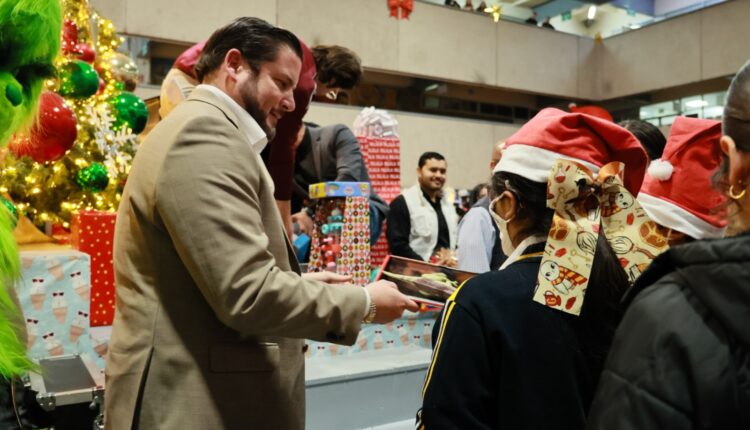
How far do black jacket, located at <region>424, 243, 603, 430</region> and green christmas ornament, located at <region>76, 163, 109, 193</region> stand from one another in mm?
2535

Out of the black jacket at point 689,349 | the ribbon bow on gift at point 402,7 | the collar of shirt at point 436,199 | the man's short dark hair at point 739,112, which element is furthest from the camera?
the ribbon bow on gift at point 402,7

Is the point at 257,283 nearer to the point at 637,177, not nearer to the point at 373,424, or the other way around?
the point at 637,177

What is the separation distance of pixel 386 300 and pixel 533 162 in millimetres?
429

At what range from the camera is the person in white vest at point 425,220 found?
13.6 ft

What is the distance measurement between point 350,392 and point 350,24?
285 inches

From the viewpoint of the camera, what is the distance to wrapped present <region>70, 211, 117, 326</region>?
276 centimetres

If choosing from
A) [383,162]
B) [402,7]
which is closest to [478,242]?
[383,162]

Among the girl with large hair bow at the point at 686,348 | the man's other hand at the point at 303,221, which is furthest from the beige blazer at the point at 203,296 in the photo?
the man's other hand at the point at 303,221

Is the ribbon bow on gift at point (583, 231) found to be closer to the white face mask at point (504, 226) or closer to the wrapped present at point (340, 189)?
the white face mask at point (504, 226)

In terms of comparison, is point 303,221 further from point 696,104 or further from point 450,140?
point 696,104

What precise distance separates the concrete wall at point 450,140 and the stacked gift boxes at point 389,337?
6024mm

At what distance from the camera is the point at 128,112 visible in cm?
331

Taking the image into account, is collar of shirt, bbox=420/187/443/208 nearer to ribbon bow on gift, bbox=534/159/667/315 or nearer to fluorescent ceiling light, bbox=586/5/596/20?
ribbon bow on gift, bbox=534/159/667/315

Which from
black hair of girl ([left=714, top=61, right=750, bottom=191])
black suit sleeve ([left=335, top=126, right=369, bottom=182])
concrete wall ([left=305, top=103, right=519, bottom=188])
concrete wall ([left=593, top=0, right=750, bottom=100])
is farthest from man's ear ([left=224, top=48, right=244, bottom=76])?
concrete wall ([left=593, top=0, right=750, bottom=100])
